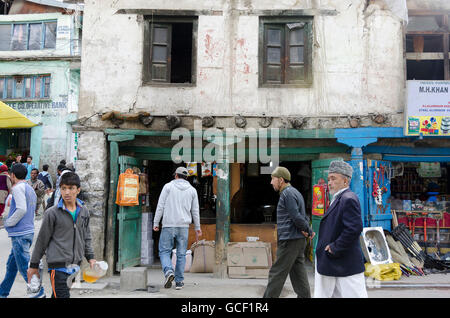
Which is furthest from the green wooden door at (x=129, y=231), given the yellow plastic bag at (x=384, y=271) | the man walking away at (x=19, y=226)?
the yellow plastic bag at (x=384, y=271)

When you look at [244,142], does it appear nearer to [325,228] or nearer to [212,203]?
[212,203]

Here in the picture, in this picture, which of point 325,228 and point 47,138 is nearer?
point 325,228

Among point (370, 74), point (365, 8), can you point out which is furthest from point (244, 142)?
point (365, 8)

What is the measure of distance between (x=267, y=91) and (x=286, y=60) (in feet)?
2.86

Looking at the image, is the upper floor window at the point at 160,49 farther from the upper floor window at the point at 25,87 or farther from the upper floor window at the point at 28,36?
the upper floor window at the point at 28,36

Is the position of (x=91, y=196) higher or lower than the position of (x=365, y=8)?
lower

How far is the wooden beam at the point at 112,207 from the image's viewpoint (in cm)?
827

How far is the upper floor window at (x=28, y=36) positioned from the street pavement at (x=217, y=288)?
13.7m

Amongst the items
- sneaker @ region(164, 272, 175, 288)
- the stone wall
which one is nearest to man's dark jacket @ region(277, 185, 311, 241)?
sneaker @ region(164, 272, 175, 288)

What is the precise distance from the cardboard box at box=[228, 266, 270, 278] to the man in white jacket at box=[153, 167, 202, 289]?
4.91 ft

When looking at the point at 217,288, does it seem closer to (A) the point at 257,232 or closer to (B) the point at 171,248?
(B) the point at 171,248

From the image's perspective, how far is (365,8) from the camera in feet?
28.5
